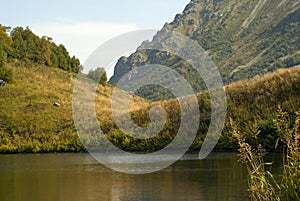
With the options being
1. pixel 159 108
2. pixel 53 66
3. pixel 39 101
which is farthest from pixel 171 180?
pixel 53 66

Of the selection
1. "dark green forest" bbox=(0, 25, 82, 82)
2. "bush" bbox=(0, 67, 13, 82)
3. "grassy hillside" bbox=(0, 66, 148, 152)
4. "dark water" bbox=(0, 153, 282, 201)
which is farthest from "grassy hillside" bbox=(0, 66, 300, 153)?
"dark green forest" bbox=(0, 25, 82, 82)

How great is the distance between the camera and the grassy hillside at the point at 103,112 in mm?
25938

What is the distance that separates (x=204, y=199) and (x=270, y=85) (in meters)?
17.5

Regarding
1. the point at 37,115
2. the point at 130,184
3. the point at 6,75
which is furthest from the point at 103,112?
the point at 130,184

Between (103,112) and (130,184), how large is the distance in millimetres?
28481

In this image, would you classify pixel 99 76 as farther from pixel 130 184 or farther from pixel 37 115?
pixel 130 184

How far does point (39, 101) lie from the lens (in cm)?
4416

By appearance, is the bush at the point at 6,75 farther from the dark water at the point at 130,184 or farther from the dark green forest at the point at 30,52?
the dark water at the point at 130,184

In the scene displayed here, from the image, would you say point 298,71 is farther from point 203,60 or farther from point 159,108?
point 203,60

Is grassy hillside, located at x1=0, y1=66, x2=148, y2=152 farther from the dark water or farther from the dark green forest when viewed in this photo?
the dark water

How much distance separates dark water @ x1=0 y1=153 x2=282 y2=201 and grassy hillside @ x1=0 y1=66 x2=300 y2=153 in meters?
1.96

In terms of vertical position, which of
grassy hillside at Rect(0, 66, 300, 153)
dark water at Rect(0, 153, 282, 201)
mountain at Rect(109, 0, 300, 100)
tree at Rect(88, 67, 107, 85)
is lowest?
dark water at Rect(0, 153, 282, 201)

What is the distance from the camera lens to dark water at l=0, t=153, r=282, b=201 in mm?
12352

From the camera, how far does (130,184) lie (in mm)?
14578
